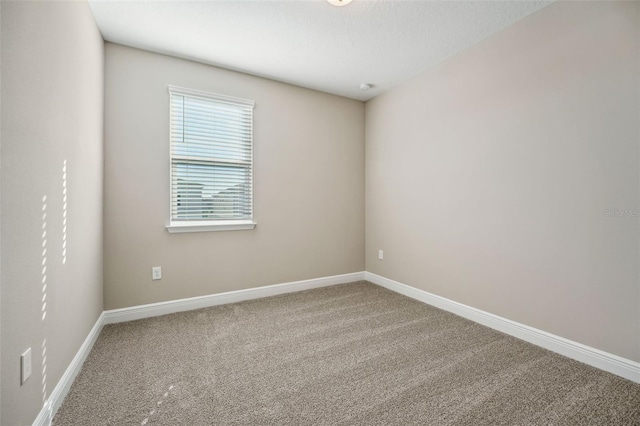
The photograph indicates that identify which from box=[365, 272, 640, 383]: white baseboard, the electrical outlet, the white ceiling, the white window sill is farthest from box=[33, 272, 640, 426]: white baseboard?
the white ceiling

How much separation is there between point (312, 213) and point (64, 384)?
8.65 ft

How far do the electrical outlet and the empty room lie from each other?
0.01 m

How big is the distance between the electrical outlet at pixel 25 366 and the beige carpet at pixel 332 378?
0.41 metres

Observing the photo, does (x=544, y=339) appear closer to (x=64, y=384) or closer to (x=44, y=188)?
(x=64, y=384)

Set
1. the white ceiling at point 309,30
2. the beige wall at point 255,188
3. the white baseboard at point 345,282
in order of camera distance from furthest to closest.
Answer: the beige wall at point 255,188 < the white ceiling at point 309,30 < the white baseboard at point 345,282

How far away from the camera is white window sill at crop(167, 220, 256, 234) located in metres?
2.86

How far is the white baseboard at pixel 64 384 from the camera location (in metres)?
1.37

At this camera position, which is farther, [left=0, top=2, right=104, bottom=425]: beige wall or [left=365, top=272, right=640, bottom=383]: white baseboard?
[left=365, top=272, right=640, bottom=383]: white baseboard

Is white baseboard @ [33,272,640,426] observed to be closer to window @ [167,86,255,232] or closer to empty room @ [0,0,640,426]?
empty room @ [0,0,640,426]

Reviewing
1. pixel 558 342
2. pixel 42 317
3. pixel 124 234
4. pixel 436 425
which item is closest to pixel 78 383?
pixel 42 317

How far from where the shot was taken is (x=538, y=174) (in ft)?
7.29

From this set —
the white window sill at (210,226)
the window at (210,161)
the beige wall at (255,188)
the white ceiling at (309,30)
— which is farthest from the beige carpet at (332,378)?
the white ceiling at (309,30)

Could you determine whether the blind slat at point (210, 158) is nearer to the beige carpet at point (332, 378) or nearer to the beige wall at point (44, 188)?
the beige wall at point (44, 188)

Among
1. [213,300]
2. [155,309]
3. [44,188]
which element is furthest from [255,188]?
[44,188]
